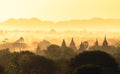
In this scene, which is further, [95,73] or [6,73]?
[6,73]

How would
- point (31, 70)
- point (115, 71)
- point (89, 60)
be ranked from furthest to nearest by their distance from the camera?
point (89, 60) → point (31, 70) → point (115, 71)

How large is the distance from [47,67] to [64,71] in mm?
8641

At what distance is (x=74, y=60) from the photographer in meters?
143

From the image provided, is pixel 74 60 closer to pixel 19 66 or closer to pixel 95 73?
pixel 19 66

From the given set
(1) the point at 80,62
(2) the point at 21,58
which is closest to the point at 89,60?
(1) the point at 80,62

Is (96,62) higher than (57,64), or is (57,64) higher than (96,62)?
(96,62)

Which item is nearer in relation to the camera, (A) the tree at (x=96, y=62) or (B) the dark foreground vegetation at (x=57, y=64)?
(A) the tree at (x=96, y=62)

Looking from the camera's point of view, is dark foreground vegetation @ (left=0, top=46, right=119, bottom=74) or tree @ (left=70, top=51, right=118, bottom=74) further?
dark foreground vegetation @ (left=0, top=46, right=119, bottom=74)

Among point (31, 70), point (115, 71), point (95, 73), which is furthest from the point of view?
point (31, 70)

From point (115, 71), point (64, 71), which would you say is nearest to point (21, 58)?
point (64, 71)

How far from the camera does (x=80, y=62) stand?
145 m

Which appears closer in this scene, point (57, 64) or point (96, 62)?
point (96, 62)

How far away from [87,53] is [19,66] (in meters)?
34.0

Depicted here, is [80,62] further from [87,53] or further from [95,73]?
[95,73]
